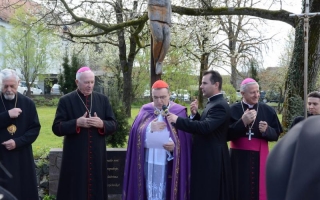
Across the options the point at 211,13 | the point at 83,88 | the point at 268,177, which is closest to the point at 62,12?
the point at 211,13

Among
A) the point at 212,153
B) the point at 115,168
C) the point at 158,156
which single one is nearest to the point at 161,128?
the point at 158,156

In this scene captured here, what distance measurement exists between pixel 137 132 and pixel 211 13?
7.51 m

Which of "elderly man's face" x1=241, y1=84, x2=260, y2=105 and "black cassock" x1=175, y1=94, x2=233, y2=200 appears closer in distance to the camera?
"black cassock" x1=175, y1=94, x2=233, y2=200

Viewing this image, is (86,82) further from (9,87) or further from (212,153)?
(212,153)

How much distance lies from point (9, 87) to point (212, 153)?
2439 millimetres

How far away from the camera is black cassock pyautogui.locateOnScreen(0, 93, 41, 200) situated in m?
4.81

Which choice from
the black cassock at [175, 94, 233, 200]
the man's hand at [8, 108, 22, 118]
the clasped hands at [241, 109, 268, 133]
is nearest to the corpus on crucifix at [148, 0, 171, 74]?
the black cassock at [175, 94, 233, 200]

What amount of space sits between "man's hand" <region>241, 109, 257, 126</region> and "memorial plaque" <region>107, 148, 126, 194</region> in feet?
8.40

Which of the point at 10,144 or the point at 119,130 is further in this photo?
the point at 119,130

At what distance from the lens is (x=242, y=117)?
478 cm

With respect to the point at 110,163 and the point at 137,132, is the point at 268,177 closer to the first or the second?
the point at 137,132

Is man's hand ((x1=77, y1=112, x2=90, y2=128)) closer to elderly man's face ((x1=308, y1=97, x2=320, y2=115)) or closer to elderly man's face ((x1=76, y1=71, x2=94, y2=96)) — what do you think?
elderly man's face ((x1=76, y1=71, x2=94, y2=96))

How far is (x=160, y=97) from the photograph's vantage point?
4.86 meters

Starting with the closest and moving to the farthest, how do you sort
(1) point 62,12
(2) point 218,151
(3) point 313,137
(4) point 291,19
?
1. (3) point 313,137
2. (2) point 218,151
3. (4) point 291,19
4. (1) point 62,12
